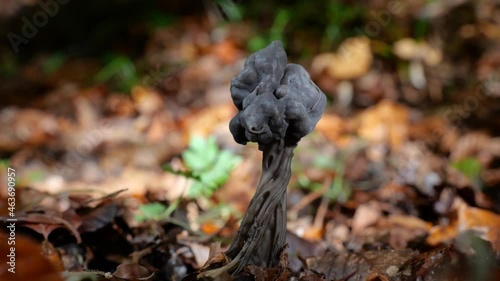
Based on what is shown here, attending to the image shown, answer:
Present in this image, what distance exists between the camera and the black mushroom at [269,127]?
1386 millimetres

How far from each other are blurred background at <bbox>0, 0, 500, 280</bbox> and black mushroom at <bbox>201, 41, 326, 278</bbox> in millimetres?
351

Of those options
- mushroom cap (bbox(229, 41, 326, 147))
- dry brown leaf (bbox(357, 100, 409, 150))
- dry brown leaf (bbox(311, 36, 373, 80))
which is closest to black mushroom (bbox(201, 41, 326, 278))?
mushroom cap (bbox(229, 41, 326, 147))

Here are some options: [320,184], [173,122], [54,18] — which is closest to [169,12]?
[54,18]

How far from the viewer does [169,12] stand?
586 centimetres

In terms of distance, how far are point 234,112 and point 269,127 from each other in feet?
8.61

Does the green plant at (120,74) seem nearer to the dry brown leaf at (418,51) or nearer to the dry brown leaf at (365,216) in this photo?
the dry brown leaf at (418,51)

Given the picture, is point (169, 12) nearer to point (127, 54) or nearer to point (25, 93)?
point (127, 54)

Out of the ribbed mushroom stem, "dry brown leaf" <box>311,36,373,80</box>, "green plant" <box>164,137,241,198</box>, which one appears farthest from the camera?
"dry brown leaf" <box>311,36,373,80</box>

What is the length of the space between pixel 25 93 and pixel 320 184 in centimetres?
366

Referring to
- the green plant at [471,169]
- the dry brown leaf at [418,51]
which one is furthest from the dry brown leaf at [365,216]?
the dry brown leaf at [418,51]

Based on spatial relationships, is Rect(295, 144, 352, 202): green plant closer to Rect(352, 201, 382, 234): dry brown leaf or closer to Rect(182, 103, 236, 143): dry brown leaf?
Rect(352, 201, 382, 234): dry brown leaf

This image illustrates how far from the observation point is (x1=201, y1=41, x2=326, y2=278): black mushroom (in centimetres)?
139

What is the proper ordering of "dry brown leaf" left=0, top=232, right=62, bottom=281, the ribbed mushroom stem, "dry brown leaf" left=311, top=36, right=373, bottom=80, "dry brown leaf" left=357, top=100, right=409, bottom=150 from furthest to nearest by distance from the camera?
"dry brown leaf" left=311, top=36, right=373, bottom=80, "dry brown leaf" left=357, top=100, right=409, bottom=150, the ribbed mushroom stem, "dry brown leaf" left=0, top=232, right=62, bottom=281

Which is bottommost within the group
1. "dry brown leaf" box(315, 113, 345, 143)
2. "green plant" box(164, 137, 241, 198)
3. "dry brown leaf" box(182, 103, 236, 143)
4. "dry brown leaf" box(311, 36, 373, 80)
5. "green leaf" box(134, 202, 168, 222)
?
"dry brown leaf" box(315, 113, 345, 143)
